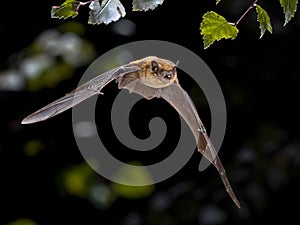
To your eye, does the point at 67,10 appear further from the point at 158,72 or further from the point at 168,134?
the point at 168,134

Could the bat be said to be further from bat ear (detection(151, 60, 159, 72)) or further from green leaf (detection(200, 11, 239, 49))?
green leaf (detection(200, 11, 239, 49))

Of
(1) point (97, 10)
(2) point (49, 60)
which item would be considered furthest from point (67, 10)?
(2) point (49, 60)

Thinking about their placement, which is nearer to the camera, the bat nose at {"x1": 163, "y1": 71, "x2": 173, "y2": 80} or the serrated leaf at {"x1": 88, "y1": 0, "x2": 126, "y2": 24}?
the bat nose at {"x1": 163, "y1": 71, "x2": 173, "y2": 80}

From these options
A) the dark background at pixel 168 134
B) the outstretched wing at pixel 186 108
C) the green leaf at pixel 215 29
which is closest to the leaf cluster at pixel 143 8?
the green leaf at pixel 215 29

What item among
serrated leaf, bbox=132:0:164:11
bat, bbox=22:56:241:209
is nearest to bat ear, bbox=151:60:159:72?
bat, bbox=22:56:241:209

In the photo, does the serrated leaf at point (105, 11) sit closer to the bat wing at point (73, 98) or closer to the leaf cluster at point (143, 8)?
the leaf cluster at point (143, 8)

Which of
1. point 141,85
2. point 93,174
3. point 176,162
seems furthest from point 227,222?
point 141,85
